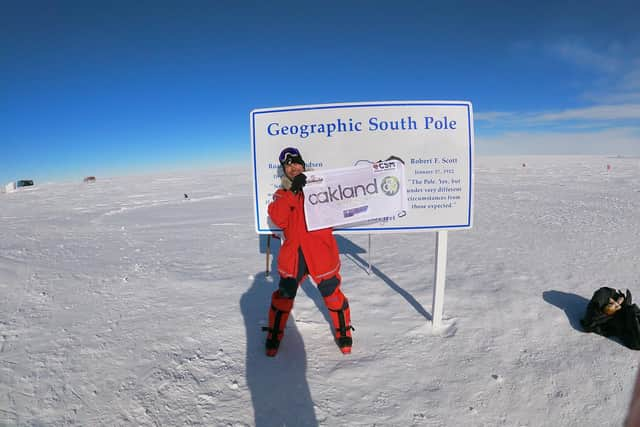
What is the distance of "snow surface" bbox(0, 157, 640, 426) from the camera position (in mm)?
2430

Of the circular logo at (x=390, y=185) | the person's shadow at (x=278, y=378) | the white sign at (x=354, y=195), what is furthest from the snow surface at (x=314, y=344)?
the circular logo at (x=390, y=185)

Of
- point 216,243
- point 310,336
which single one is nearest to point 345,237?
point 216,243

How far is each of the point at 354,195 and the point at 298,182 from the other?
0.59 m

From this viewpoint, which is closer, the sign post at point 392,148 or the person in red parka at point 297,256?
the person in red parka at point 297,256

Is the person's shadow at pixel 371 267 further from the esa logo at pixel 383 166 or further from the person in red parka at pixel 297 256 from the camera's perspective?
the esa logo at pixel 383 166

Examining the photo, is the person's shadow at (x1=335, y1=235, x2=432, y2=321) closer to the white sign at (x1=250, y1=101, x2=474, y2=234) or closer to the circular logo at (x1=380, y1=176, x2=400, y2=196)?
the white sign at (x1=250, y1=101, x2=474, y2=234)

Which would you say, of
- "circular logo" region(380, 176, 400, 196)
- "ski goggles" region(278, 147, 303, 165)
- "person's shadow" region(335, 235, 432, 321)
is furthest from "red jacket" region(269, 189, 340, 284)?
"person's shadow" region(335, 235, 432, 321)

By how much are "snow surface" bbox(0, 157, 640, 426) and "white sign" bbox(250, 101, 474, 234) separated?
1.26 m

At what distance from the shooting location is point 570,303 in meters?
3.80

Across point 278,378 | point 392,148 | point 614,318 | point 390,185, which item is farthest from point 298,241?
point 614,318

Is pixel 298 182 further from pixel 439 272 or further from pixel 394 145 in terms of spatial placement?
pixel 439 272

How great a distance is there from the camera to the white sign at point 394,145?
3.09 meters

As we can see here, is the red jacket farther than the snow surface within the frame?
Yes

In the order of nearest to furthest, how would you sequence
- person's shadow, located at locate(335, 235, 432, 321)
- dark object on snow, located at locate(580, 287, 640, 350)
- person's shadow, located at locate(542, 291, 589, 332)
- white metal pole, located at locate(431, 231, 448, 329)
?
dark object on snow, located at locate(580, 287, 640, 350) → white metal pole, located at locate(431, 231, 448, 329) → person's shadow, located at locate(542, 291, 589, 332) → person's shadow, located at locate(335, 235, 432, 321)
